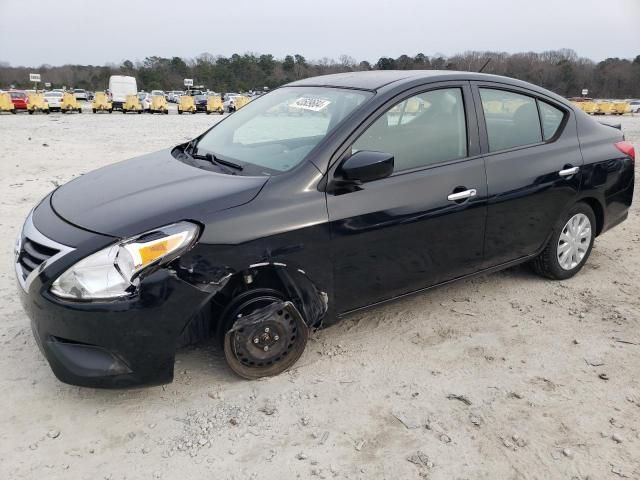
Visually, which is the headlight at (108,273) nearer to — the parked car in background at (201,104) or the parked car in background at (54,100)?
the parked car in background at (54,100)

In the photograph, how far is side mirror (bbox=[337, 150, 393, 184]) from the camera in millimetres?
2834

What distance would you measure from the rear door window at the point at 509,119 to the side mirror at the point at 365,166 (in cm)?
106

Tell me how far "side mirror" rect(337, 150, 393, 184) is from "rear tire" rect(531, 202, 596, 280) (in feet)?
6.15

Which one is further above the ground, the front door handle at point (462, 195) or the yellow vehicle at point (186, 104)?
the yellow vehicle at point (186, 104)

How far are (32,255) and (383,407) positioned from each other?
196cm

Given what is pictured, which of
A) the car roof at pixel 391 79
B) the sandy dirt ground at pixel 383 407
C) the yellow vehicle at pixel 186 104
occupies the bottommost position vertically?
the sandy dirt ground at pixel 383 407

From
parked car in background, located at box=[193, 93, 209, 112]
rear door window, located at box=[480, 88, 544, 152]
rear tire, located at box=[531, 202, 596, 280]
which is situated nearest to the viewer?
rear door window, located at box=[480, 88, 544, 152]

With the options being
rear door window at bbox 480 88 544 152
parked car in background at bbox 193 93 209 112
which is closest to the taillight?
rear door window at bbox 480 88 544 152

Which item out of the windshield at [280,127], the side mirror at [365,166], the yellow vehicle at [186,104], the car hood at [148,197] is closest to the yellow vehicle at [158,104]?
the yellow vehicle at [186,104]

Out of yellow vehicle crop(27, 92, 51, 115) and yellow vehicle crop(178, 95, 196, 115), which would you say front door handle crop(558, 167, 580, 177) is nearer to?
yellow vehicle crop(27, 92, 51, 115)

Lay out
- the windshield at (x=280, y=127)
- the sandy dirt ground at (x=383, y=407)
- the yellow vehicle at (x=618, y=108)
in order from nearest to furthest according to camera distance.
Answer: the sandy dirt ground at (x=383, y=407) → the windshield at (x=280, y=127) → the yellow vehicle at (x=618, y=108)

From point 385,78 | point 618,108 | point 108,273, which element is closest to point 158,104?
point 385,78

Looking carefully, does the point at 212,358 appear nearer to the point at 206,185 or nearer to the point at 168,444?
the point at 168,444

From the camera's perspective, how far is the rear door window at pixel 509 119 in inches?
142
